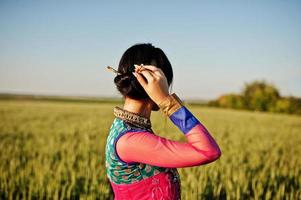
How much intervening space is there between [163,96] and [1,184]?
9.04 ft

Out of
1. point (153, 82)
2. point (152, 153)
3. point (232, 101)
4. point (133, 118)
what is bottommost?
point (152, 153)

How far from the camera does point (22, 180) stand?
3270 mm

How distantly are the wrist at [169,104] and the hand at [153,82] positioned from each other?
0.03ft

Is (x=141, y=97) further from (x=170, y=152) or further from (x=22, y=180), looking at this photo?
(x=22, y=180)

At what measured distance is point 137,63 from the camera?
4.18 feet

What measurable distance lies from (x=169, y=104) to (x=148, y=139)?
0.14 metres

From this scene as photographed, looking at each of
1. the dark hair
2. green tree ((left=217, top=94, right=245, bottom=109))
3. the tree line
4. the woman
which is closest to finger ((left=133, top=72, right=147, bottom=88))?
the woman

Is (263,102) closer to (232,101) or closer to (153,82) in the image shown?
(232,101)

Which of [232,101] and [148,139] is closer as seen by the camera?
[148,139]

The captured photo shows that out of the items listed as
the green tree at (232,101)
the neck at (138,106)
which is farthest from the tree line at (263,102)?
the neck at (138,106)

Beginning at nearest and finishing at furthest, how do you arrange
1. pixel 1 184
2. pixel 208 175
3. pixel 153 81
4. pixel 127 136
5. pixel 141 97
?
pixel 153 81, pixel 127 136, pixel 141 97, pixel 1 184, pixel 208 175

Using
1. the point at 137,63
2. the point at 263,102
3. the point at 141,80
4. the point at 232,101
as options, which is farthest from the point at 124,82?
the point at 232,101

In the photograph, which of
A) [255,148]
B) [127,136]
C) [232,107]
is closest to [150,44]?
[127,136]

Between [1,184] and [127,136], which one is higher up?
[127,136]
